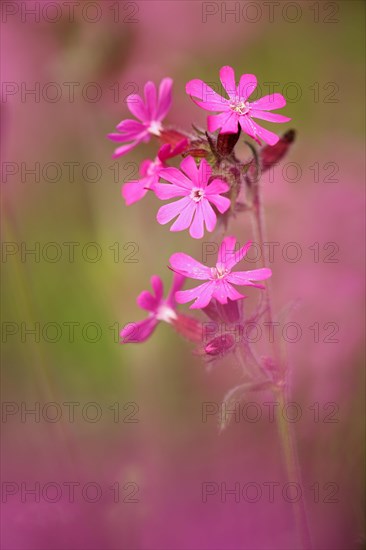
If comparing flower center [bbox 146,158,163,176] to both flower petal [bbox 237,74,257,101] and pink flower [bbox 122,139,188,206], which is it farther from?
flower petal [bbox 237,74,257,101]

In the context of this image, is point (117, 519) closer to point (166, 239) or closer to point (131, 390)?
point (131, 390)

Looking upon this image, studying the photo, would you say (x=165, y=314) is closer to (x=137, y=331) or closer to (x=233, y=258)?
(x=137, y=331)

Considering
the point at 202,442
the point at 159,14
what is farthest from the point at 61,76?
the point at 202,442

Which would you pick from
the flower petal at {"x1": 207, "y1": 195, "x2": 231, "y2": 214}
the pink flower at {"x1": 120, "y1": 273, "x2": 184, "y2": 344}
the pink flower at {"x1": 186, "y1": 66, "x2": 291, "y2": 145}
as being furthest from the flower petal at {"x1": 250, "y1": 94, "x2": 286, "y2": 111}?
the pink flower at {"x1": 120, "y1": 273, "x2": 184, "y2": 344}

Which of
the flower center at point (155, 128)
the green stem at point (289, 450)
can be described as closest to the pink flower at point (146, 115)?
the flower center at point (155, 128)

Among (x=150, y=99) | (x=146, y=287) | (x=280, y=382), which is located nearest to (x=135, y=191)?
(x=150, y=99)

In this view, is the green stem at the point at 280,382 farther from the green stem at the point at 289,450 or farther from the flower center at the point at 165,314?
the flower center at the point at 165,314
